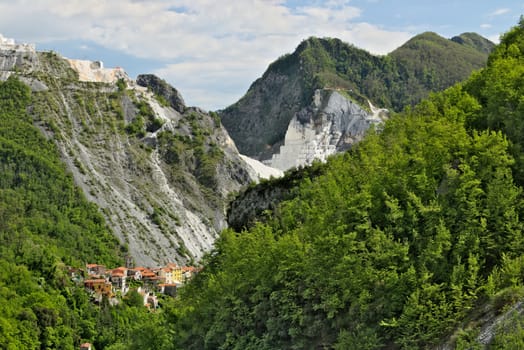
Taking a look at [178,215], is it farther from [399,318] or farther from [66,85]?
[399,318]

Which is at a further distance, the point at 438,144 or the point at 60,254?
the point at 60,254

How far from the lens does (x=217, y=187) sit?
139 metres

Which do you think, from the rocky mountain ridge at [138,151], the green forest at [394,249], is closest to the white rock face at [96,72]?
the rocky mountain ridge at [138,151]

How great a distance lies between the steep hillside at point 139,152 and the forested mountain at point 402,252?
274 feet

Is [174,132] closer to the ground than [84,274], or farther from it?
farther from it

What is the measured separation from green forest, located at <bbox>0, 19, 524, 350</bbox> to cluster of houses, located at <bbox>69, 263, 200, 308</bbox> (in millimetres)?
51135

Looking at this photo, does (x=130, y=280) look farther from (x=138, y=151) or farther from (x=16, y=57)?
(x=16, y=57)

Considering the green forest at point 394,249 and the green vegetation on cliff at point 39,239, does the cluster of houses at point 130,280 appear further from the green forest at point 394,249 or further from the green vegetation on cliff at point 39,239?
the green forest at point 394,249

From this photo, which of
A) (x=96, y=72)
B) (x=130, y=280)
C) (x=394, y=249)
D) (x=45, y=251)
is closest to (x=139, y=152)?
(x=96, y=72)

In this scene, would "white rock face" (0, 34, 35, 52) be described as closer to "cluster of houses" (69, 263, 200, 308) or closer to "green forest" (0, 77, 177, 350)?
"green forest" (0, 77, 177, 350)

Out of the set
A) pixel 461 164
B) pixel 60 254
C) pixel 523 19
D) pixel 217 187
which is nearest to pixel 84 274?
pixel 60 254

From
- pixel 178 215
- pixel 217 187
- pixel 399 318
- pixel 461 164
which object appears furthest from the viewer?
pixel 217 187

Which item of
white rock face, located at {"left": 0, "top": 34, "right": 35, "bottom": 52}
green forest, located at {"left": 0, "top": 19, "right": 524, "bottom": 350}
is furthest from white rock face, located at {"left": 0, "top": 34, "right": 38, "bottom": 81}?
green forest, located at {"left": 0, "top": 19, "right": 524, "bottom": 350}

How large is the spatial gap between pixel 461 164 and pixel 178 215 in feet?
346
